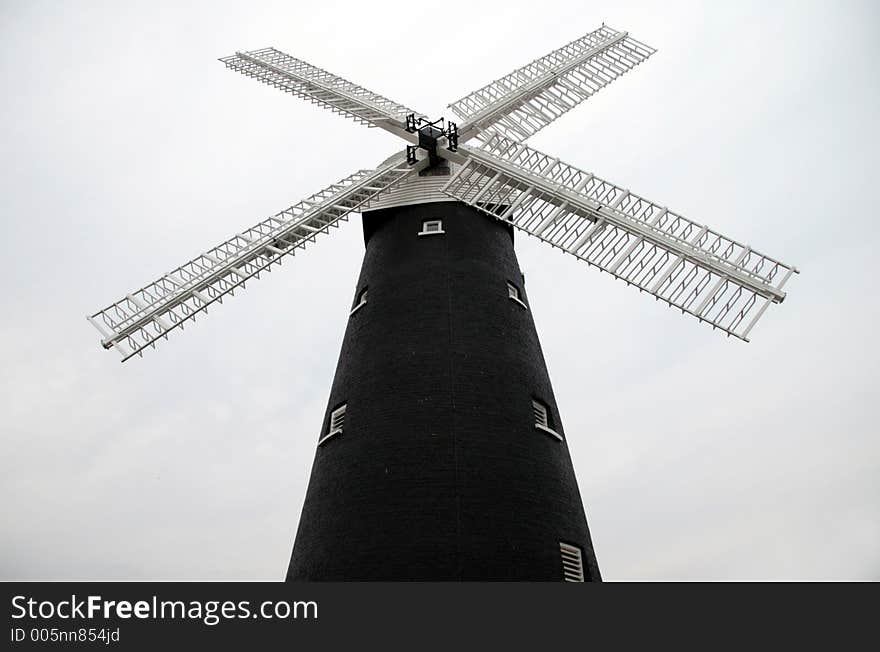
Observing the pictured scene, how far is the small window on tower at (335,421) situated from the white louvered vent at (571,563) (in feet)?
14.5

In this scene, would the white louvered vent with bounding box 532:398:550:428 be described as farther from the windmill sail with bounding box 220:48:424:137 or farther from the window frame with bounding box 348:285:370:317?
the windmill sail with bounding box 220:48:424:137

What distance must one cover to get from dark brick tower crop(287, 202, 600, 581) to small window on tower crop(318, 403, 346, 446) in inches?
1.3

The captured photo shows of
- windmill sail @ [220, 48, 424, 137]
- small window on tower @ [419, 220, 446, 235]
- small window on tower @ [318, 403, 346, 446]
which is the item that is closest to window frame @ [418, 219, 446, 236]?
small window on tower @ [419, 220, 446, 235]

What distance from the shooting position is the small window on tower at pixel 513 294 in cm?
1640

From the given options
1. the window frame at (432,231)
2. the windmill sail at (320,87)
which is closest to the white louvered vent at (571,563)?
the window frame at (432,231)

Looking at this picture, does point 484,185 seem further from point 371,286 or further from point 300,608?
point 300,608

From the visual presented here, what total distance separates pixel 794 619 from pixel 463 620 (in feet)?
13.7

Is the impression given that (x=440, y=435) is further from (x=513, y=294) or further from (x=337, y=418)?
(x=513, y=294)

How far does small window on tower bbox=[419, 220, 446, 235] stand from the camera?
16.6 meters

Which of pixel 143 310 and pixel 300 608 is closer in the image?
pixel 300 608

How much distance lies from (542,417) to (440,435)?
2.36 meters

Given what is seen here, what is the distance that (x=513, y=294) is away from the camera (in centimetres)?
1662

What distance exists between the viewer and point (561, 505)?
13852mm

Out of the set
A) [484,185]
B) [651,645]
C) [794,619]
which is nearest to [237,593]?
[651,645]
